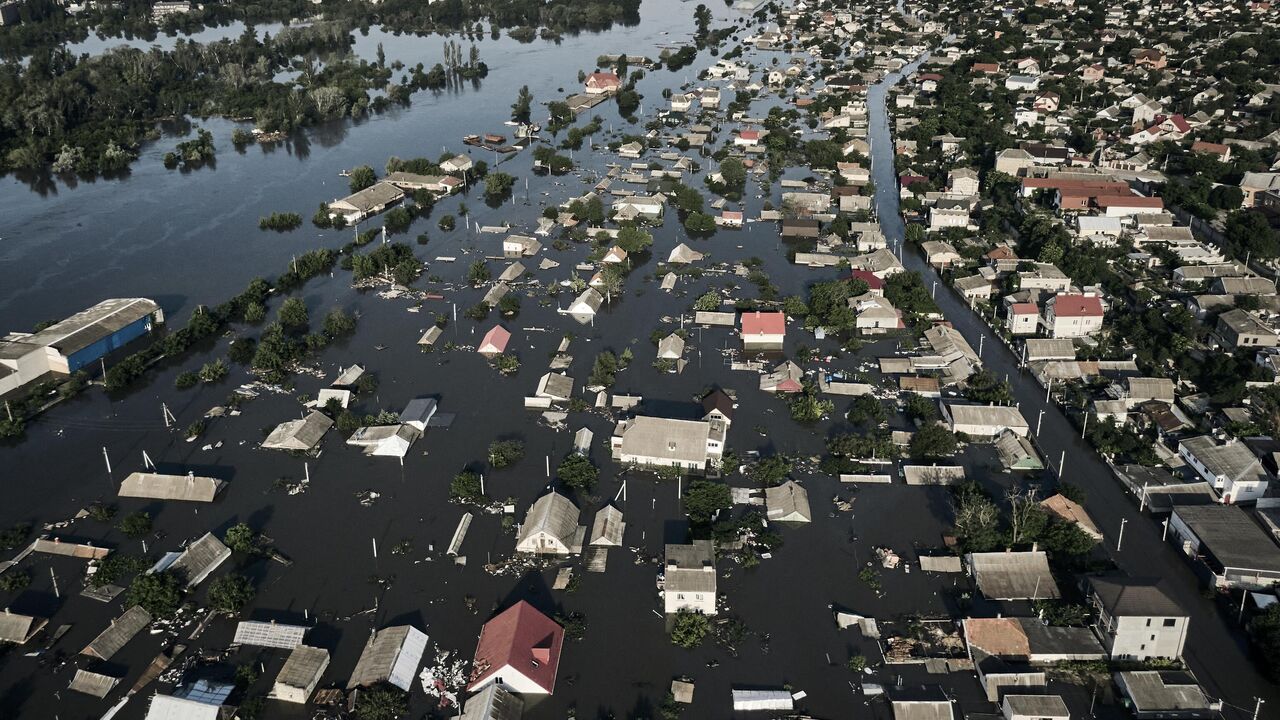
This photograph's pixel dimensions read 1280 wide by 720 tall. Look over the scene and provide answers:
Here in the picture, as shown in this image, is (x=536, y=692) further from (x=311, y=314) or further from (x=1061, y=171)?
(x=1061, y=171)

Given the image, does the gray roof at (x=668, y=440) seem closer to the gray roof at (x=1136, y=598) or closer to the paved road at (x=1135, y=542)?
the paved road at (x=1135, y=542)

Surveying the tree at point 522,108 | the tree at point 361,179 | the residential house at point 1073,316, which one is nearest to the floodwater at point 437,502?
the residential house at point 1073,316

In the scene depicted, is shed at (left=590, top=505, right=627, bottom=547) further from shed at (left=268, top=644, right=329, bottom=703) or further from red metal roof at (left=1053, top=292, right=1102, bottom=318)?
red metal roof at (left=1053, top=292, right=1102, bottom=318)

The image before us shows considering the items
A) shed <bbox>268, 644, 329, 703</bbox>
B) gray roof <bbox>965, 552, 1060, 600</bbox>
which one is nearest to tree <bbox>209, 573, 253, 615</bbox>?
shed <bbox>268, 644, 329, 703</bbox>

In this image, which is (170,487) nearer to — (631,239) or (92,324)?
(92,324)

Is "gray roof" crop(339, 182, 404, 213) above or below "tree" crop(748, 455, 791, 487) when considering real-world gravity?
above

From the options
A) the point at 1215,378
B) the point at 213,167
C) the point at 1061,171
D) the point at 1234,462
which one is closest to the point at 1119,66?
the point at 1061,171
